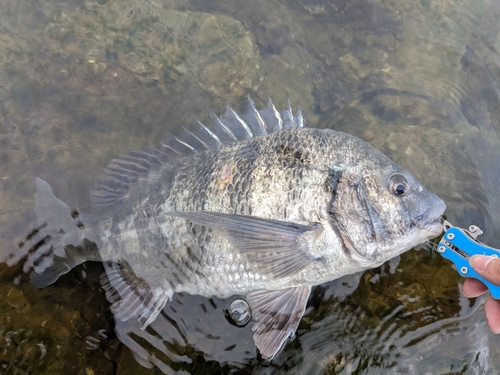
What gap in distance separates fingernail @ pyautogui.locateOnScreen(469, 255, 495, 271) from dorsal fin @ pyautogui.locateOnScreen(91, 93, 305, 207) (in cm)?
171

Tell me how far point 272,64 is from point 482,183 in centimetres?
271

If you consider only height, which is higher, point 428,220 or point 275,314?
point 428,220

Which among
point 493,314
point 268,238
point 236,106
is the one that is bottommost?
point 493,314

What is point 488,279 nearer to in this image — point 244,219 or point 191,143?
point 244,219

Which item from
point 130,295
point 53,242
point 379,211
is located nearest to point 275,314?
point 379,211

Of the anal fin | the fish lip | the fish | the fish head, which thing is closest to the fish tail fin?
the fish

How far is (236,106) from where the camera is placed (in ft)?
→ 14.6

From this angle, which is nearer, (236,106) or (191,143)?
(191,143)

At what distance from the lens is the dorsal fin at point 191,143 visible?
11.2 ft

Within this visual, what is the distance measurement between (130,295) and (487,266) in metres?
2.77

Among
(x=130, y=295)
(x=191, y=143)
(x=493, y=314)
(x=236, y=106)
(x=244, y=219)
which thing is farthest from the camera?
(x=236, y=106)

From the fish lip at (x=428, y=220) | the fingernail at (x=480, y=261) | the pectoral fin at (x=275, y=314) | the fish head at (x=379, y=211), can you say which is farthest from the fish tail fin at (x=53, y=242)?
the fingernail at (x=480, y=261)

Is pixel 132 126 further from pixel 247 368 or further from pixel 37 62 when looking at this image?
pixel 247 368

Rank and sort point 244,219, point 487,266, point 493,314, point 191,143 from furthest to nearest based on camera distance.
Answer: point 191,143
point 493,314
point 244,219
point 487,266
